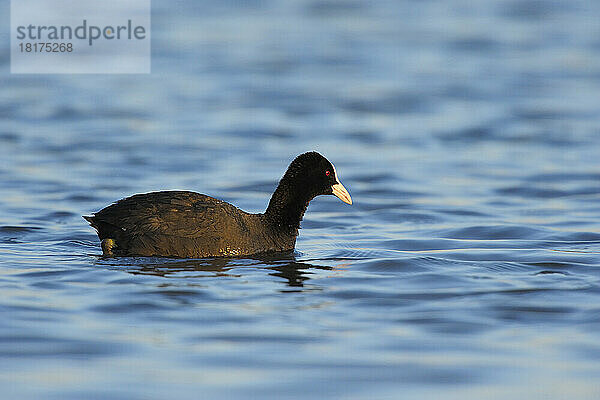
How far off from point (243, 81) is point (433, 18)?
7.52 m

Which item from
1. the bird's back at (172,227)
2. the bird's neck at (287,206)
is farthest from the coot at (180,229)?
the bird's neck at (287,206)

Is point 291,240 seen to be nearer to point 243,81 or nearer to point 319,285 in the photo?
point 319,285

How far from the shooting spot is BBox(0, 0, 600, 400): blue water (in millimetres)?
6945

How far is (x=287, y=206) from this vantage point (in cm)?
1054

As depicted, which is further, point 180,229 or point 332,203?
point 332,203

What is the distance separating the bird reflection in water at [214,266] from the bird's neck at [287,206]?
43 centimetres

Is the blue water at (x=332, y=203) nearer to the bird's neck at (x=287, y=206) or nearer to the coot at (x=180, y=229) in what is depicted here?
the coot at (x=180, y=229)

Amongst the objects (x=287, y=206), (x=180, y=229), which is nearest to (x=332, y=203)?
(x=287, y=206)

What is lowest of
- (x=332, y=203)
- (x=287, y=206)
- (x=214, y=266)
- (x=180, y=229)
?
(x=214, y=266)

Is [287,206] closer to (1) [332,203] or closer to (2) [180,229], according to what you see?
(2) [180,229]

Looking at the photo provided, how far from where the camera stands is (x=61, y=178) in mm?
14641

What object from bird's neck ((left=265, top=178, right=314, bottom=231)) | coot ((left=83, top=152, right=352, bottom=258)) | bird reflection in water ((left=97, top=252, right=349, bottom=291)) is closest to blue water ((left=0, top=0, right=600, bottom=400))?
bird reflection in water ((left=97, top=252, right=349, bottom=291))

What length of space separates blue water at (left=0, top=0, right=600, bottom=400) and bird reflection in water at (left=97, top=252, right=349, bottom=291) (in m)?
0.04

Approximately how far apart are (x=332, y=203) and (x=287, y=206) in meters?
3.32
